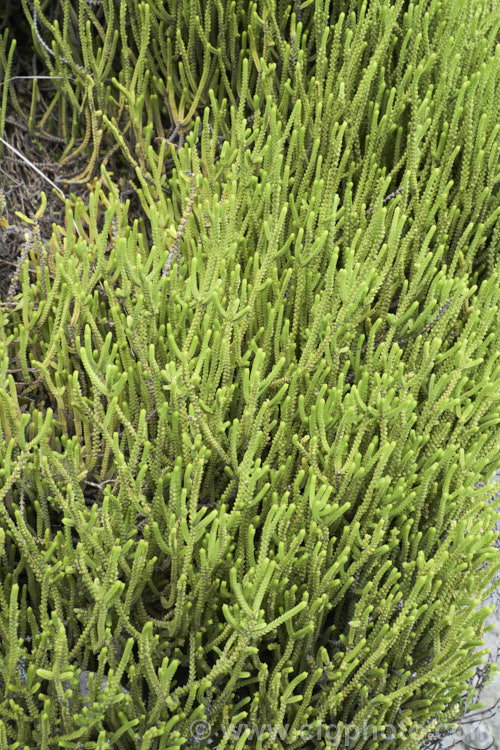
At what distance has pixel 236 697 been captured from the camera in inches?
68.2

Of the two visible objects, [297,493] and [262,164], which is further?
[262,164]

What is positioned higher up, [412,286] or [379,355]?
[412,286]

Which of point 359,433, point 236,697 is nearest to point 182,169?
point 359,433

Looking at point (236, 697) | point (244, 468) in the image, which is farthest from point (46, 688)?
point (244, 468)

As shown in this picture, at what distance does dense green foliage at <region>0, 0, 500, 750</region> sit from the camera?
151cm

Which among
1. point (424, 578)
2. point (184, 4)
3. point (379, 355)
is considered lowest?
point (424, 578)

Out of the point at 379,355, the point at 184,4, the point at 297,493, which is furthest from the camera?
the point at 184,4

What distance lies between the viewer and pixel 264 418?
1778 millimetres

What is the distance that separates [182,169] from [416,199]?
842mm

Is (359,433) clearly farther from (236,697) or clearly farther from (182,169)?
(182,169)

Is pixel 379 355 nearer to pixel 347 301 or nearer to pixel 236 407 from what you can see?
pixel 347 301

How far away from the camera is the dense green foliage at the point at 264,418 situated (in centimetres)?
151

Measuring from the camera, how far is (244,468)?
1.54 m

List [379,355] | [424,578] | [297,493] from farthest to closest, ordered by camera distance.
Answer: [379,355] → [297,493] → [424,578]
